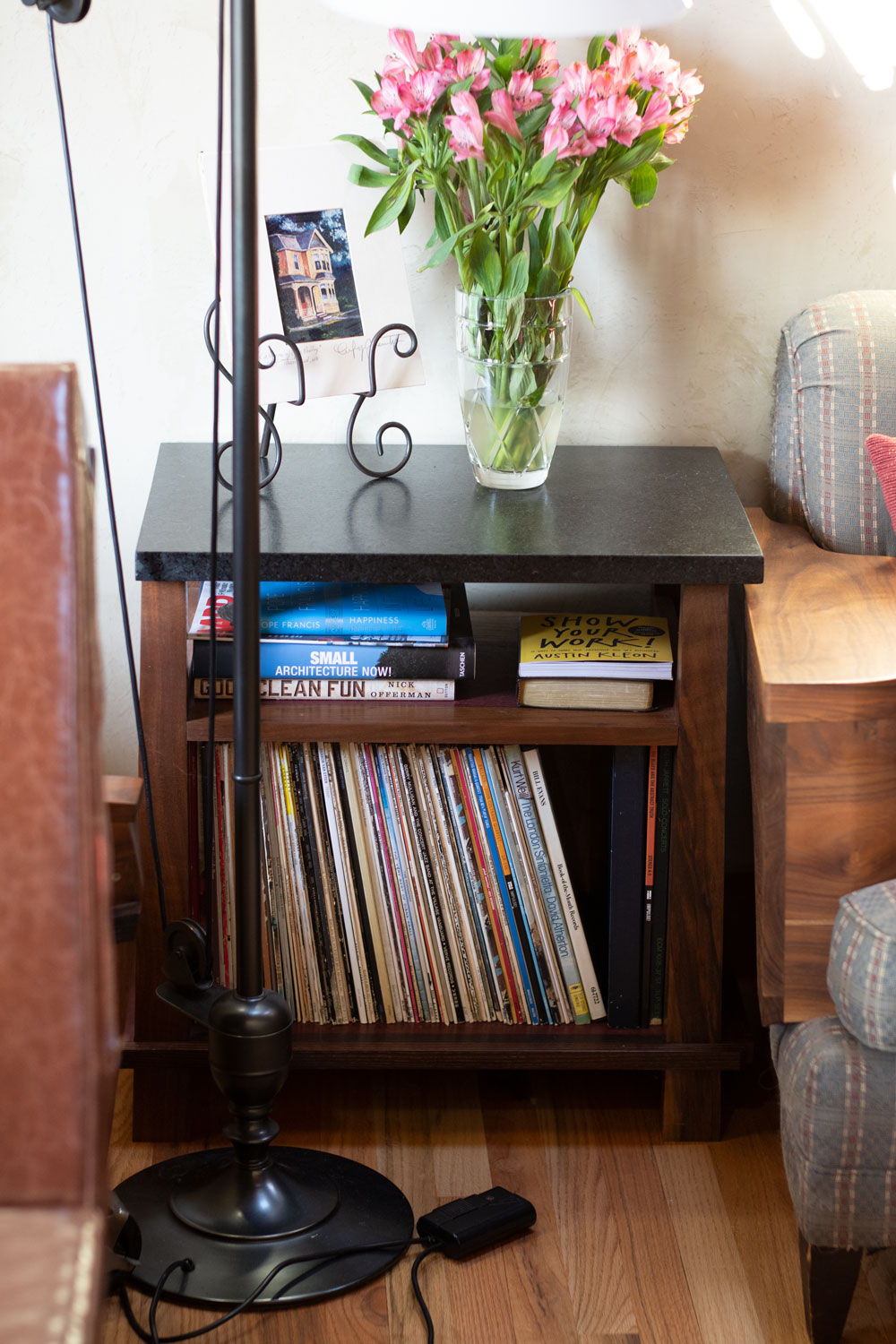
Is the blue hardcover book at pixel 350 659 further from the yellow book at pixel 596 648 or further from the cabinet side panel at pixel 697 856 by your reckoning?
the cabinet side panel at pixel 697 856

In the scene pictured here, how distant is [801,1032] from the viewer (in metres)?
1.26

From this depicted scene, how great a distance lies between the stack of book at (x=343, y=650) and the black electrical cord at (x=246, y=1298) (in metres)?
0.55

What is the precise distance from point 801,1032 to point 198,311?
1.09 m

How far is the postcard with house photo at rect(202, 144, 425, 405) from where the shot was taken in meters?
1.58

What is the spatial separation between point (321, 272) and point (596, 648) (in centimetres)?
53

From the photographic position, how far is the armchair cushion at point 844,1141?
Answer: 1.18 metres

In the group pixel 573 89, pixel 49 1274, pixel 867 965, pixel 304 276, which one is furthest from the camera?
pixel 304 276

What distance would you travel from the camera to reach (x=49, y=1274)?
0.68m

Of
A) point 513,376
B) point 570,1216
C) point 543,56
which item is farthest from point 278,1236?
point 543,56

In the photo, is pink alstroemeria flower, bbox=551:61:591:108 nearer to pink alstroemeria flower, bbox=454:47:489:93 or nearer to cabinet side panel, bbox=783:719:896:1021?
pink alstroemeria flower, bbox=454:47:489:93

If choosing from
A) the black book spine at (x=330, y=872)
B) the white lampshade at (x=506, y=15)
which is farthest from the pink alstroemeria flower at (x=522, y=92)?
the black book spine at (x=330, y=872)

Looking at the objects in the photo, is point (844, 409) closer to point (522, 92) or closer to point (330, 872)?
point (522, 92)

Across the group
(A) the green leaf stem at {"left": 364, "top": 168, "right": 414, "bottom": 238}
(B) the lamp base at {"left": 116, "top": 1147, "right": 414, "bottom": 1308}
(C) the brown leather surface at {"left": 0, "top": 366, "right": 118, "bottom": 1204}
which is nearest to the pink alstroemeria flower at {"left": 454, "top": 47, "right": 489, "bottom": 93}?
(A) the green leaf stem at {"left": 364, "top": 168, "right": 414, "bottom": 238}

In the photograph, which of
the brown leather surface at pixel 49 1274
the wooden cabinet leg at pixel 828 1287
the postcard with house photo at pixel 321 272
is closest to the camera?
the brown leather surface at pixel 49 1274
